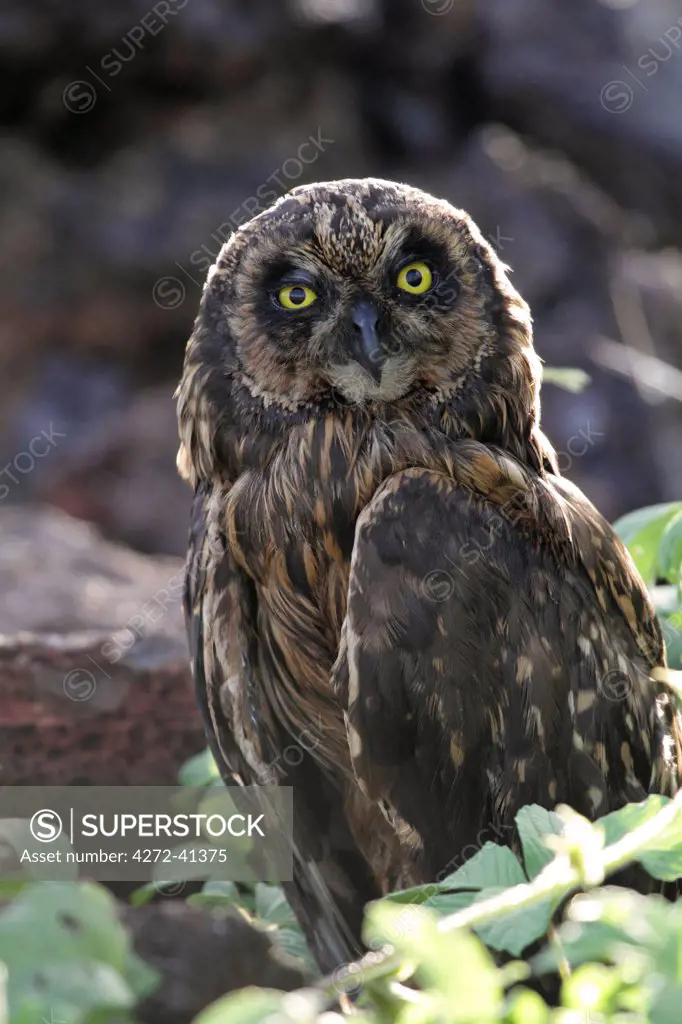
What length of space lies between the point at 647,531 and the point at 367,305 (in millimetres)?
853

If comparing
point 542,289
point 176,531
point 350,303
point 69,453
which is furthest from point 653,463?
point 350,303

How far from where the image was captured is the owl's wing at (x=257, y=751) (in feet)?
9.86

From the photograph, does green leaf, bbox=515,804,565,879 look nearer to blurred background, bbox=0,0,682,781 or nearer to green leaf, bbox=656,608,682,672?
green leaf, bbox=656,608,682,672

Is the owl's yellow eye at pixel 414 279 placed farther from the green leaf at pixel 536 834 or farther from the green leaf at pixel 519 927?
the green leaf at pixel 519 927

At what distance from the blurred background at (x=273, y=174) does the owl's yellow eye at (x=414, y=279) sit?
5.91 meters

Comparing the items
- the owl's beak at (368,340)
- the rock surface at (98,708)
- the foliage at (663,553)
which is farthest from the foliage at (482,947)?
the rock surface at (98,708)

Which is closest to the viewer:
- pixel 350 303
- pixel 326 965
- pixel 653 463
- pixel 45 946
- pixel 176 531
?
pixel 45 946

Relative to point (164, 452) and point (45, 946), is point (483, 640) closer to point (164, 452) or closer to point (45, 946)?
point (45, 946)

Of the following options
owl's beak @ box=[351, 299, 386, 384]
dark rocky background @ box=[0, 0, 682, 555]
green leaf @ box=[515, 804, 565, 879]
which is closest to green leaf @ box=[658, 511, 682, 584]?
owl's beak @ box=[351, 299, 386, 384]

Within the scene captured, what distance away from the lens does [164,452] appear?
9836 mm

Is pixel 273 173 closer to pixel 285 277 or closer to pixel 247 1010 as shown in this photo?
pixel 285 277

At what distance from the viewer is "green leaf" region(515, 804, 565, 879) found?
123cm

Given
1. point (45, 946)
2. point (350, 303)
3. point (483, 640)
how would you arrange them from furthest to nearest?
point (350, 303)
point (483, 640)
point (45, 946)

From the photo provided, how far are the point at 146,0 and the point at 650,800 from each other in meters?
8.89
